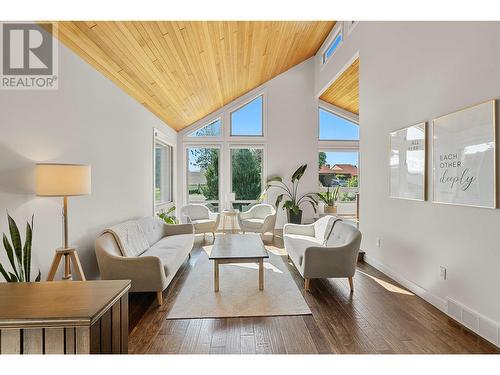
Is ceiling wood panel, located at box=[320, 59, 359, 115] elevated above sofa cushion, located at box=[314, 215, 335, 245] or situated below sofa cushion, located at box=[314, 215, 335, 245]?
above

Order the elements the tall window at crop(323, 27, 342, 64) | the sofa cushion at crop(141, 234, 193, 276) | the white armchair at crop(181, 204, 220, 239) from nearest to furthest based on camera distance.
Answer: the sofa cushion at crop(141, 234, 193, 276), the tall window at crop(323, 27, 342, 64), the white armchair at crop(181, 204, 220, 239)

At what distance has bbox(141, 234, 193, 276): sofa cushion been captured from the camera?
3.39m

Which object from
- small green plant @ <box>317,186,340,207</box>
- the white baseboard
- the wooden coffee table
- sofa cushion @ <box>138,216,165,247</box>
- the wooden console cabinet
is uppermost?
small green plant @ <box>317,186,340,207</box>

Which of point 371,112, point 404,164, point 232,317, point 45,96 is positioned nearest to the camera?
point 45,96

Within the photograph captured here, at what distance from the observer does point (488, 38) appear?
7.84 ft

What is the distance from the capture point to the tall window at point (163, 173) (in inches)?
247

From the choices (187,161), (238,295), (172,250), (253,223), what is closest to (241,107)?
(187,161)

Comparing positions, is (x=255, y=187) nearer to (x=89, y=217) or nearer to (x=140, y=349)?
(x=89, y=217)

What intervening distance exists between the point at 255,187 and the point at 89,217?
494cm

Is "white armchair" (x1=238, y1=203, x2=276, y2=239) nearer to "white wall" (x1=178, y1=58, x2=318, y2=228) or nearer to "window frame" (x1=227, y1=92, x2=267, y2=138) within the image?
"white wall" (x1=178, y1=58, x2=318, y2=228)

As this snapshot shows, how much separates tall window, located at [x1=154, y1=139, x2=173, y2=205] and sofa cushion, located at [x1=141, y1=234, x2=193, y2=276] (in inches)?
74.7

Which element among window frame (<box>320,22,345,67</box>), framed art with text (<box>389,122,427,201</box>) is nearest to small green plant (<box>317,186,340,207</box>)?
window frame (<box>320,22,345,67</box>)
